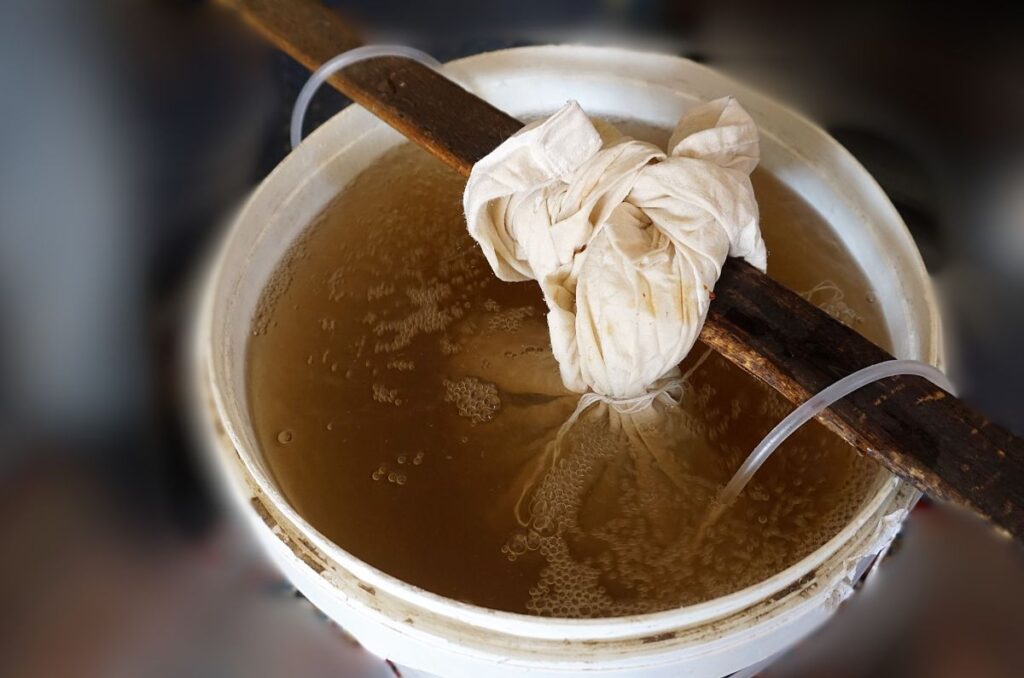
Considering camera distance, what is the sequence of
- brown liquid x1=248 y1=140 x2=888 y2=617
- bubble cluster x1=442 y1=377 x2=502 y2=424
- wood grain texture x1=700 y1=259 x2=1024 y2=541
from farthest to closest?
bubble cluster x1=442 y1=377 x2=502 y2=424 → brown liquid x1=248 y1=140 x2=888 y2=617 → wood grain texture x1=700 y1=259 x2=1024 y2=541

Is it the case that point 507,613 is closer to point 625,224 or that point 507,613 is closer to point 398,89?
point 625,224

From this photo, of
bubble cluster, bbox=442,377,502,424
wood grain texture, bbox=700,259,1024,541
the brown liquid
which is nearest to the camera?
wood grain texture, bbox=700,259,1024,541

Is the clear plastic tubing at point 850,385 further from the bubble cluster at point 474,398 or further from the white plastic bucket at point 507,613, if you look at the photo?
the bubble cluster at point 474,398

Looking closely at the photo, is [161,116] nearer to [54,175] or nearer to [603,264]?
[54,175]

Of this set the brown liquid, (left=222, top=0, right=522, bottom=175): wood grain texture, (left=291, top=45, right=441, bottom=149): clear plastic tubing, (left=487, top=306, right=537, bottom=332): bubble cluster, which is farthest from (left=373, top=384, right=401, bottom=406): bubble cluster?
(left=291, top=45, right=441, bottom=149): clear plastic tubing

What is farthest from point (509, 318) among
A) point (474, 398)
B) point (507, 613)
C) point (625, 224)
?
point (507, 613)

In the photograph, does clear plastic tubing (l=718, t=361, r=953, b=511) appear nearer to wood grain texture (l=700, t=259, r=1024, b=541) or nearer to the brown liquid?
wood grain texture (l=700, t=259, r=1024, b=541)
